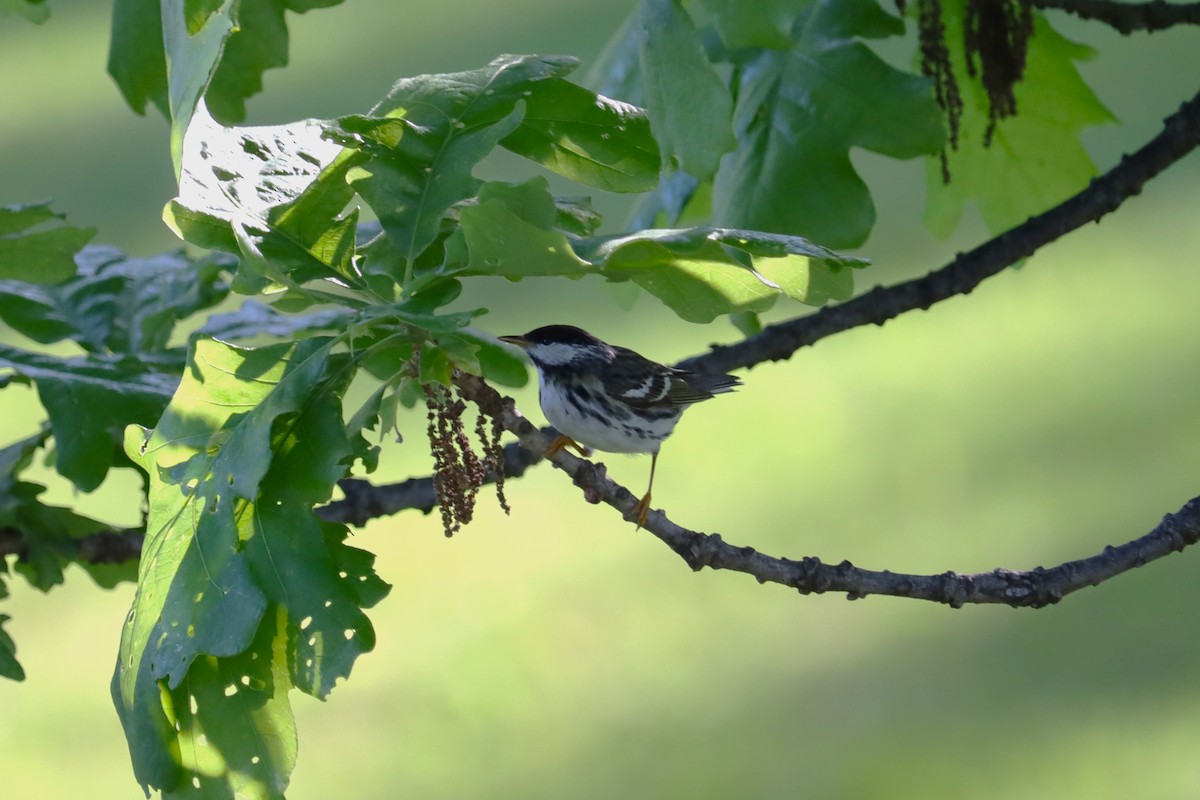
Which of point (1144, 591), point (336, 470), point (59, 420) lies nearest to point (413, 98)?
point (336, 470)

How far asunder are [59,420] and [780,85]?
0.75 metres

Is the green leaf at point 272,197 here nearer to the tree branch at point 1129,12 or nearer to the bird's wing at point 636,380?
the bird's wing at point 636,380

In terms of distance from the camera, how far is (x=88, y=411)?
44.6 inches

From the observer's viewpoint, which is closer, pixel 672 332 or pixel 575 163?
pixel 575 163

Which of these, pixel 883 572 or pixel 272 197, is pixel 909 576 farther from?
pixel 272 197

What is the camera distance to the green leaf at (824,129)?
1227 millimetres

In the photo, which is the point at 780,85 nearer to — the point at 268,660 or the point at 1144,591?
the point at 268,660


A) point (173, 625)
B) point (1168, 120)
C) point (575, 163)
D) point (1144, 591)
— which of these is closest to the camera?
point (173, 625)

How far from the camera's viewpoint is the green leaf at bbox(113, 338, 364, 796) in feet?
2.65

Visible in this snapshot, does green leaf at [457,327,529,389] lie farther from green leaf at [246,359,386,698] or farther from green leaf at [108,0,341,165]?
green leaf at [108,0,341,165]

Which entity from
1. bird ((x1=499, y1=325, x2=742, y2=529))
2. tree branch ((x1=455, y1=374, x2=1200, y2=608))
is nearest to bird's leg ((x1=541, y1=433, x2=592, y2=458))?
tree branch ((x1=455, y1=374, x2=1200, y2=608))

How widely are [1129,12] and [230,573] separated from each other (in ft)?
3.32

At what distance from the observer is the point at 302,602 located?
87cm

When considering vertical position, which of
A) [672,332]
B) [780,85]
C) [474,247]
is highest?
[672,332]
